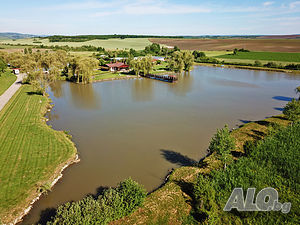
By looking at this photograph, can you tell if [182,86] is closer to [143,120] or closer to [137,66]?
[137,66]

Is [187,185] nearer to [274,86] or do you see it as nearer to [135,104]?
[135,104]

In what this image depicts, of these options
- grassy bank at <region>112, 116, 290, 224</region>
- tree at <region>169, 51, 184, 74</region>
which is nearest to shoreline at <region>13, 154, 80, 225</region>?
grassy bank at <region>112, 116, 290, 224</region>

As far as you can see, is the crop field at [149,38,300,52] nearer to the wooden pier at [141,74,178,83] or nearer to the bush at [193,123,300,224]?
the wooden pier at [141,74,178,83]

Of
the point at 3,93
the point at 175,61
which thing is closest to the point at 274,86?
the point at 175,61

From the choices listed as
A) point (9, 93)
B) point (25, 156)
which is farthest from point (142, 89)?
point (25, 156)

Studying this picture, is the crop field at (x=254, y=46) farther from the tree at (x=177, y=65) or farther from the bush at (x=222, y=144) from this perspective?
the bush at (x=222, y=144)

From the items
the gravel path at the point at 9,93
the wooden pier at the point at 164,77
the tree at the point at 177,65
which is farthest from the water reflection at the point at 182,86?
the gravel path at the point at 9,93
